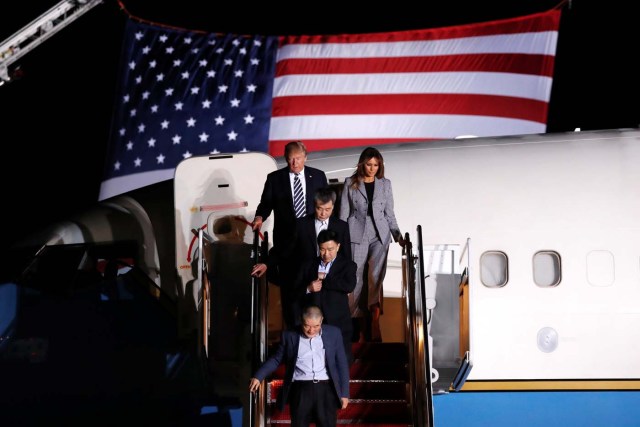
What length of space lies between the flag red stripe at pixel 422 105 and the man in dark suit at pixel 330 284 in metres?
10.4

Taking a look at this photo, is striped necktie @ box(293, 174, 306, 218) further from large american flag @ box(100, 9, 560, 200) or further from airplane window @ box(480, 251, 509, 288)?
large american flag @ box(100, 9, 560, 200)

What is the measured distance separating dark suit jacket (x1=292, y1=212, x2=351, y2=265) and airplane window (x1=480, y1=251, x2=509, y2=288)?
8.39ft

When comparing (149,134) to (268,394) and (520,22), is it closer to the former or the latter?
(520,22)

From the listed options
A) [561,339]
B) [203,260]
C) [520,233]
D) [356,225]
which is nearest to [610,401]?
[561,339]

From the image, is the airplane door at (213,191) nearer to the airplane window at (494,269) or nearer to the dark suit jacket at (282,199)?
the dark suit jacket at (282,199)

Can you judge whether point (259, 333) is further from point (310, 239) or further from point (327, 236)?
point (327, 236)

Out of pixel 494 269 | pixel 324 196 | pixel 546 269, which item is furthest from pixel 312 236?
pixel 546 269

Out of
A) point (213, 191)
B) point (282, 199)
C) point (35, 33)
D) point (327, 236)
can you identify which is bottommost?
point (327, 236)

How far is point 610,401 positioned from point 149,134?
12886 millimetres

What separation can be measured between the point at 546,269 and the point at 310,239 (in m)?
3.40

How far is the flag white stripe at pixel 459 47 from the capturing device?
1920 centimetres

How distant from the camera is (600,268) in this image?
10742mm

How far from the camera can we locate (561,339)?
10.6 m

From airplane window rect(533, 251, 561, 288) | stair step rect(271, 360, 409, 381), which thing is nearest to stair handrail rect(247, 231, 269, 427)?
stair step rect(271, 360, 409, 381)
